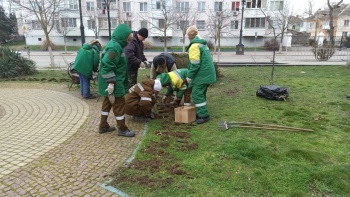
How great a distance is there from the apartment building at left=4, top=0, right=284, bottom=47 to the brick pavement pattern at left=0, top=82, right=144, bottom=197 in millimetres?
34970

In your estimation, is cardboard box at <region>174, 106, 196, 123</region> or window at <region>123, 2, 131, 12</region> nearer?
cardboard box at <region>174, 106, 196, 123</region>

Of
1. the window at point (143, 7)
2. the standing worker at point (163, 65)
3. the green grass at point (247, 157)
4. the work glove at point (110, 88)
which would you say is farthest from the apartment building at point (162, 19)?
the work glove at point (110, 88)

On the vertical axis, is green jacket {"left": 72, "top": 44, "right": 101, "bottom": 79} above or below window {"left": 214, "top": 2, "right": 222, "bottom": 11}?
below

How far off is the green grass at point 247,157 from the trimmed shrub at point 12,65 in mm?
8445

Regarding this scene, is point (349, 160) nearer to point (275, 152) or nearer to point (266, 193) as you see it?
point (275, 152)

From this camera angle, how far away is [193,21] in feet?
132

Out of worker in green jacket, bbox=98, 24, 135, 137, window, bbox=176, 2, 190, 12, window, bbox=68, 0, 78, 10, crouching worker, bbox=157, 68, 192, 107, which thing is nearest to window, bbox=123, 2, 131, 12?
window, bbox=68, 0, 78, 10

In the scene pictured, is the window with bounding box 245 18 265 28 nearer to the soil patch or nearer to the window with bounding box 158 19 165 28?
the window with bounding box 158 19 165 28

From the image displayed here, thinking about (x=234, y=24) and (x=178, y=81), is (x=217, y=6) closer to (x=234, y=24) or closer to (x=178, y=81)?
(x=234, y=24)

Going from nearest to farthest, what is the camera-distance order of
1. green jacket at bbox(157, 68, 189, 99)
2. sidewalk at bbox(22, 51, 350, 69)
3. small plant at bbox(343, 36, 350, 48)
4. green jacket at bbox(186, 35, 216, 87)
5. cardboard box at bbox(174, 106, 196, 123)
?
green jacket at bbox(186, 35, 216, 87) < cardboard box at bbox(174, 106, 196, 123) < green jacket at bbox(157, 68, 189, 99) < sidewalk at bbox(22, 51, 350, 69) < small plant at bbox(343, 36, 350, 48)

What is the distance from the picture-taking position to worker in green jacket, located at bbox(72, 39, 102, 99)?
24.5 ft

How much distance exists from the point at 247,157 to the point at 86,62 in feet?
17.0

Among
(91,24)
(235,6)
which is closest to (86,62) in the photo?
(91,24)

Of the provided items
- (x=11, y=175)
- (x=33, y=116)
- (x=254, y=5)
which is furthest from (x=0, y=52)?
(x=254, y=5)
